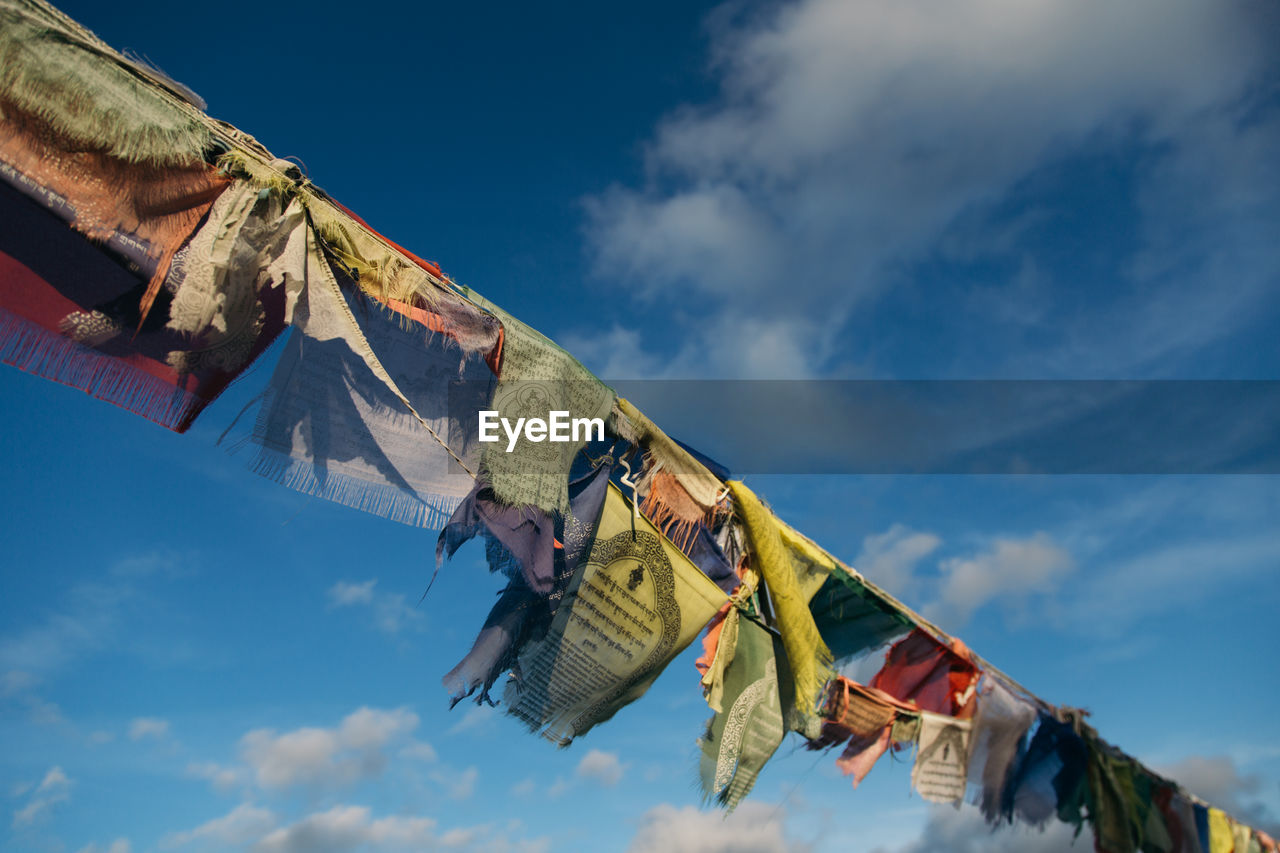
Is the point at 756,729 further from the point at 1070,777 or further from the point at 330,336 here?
the point at 330,336

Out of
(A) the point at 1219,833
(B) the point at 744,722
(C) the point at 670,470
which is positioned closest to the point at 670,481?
(C) the point at 670,470

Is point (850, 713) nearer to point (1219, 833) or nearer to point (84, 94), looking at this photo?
point (1219, 833)

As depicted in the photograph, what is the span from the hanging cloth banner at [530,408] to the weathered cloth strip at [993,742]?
106 inches

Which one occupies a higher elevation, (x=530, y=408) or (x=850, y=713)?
(x=530, y=408)

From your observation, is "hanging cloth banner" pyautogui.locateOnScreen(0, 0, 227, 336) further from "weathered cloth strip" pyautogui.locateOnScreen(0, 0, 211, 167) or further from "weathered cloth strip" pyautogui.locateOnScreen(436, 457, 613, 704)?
"weathered cloth strip" pyautogui.locateOnScreen(436, 457, 613, 704)

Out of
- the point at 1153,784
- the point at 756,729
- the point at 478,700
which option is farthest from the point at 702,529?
the point at 1153,784

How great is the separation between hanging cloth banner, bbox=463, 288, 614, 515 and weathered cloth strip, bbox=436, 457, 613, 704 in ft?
0.32

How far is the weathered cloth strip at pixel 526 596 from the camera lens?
340 cm

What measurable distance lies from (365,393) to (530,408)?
62cm

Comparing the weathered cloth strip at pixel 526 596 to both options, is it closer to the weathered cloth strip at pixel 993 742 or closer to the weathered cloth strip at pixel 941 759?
the weathered cloth strip at pixel 941 759

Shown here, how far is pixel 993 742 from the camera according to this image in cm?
464

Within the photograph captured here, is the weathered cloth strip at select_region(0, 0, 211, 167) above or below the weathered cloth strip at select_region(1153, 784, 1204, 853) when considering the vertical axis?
above

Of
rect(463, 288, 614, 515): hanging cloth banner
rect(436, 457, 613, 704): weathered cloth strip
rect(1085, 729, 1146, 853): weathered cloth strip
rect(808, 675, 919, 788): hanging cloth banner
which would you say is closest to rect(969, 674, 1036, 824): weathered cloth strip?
rect(808, 675, 919, 788): hanging cloth banner

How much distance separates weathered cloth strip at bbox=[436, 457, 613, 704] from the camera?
134 inches
